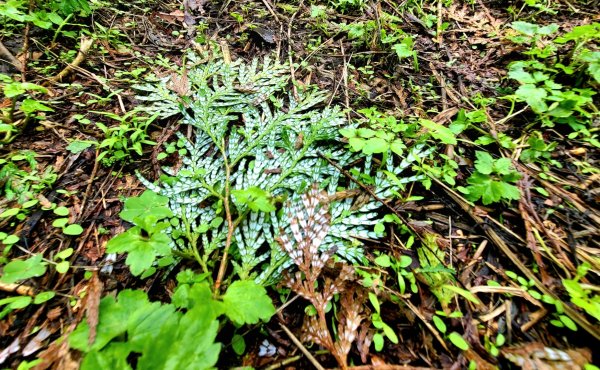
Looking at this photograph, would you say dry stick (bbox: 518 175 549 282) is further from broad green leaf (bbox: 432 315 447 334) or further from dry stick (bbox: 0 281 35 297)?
dry stick (bbox: 0 281 35 297)

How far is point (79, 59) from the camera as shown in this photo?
107 inches

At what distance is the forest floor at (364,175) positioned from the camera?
1475 millimetres

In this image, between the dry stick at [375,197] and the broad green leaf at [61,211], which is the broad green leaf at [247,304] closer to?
the dry stick at [375,197]

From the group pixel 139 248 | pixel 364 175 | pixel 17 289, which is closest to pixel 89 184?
pixel 17 289

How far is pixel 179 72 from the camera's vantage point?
8.55 ft

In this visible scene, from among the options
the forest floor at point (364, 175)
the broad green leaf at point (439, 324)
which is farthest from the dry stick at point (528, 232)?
the broad green leaf at point (439, 324)

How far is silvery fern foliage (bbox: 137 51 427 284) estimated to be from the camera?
1.75 m

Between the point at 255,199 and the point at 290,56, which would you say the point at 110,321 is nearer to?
the point at 255,199

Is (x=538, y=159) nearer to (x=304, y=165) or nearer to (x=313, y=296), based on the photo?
(x=304, y=165)

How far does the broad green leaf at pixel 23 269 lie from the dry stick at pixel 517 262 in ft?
7.58

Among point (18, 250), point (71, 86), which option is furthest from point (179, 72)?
point (18, 250)

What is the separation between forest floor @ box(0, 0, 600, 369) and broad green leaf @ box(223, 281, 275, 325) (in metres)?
0.05

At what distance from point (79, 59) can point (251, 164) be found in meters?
2.01

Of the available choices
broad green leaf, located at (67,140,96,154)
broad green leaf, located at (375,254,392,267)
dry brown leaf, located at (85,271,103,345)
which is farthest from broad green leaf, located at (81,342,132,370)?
broad green leaf, located at (67,140,96,154)
